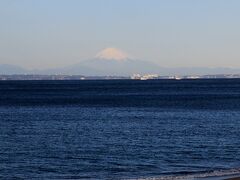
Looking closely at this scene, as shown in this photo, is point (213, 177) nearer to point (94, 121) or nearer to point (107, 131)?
point (107, 131)

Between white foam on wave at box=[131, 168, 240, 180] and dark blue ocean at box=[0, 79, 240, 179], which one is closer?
white foam on wave at box=[131, 168, 240, 180]

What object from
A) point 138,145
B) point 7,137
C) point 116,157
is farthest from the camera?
point 7,137

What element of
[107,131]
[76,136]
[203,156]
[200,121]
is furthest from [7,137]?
[200,121]

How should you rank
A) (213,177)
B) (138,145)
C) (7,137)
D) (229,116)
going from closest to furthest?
1. (213,177)
2. (138,145)
3. (7,137)
4. (229,116)

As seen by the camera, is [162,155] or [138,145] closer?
[162,155]

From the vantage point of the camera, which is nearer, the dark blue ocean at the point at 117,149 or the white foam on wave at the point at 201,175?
the white foam on wave at the point at 201,175

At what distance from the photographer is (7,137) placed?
4784 cm

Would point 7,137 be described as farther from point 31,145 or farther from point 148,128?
point 148,128

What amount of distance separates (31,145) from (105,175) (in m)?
11.9

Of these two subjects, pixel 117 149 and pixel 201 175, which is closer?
pixel 201 175

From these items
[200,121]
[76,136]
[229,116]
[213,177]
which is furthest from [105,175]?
[229,116]

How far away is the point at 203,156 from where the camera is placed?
124 feet

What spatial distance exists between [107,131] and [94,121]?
1146 cm

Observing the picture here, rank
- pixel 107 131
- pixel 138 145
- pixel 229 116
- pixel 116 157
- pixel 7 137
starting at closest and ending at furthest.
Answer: pixel 116 157 < pixel 138 145 < pixel 7 137 < pixel 107 131 < pixel 229 116
